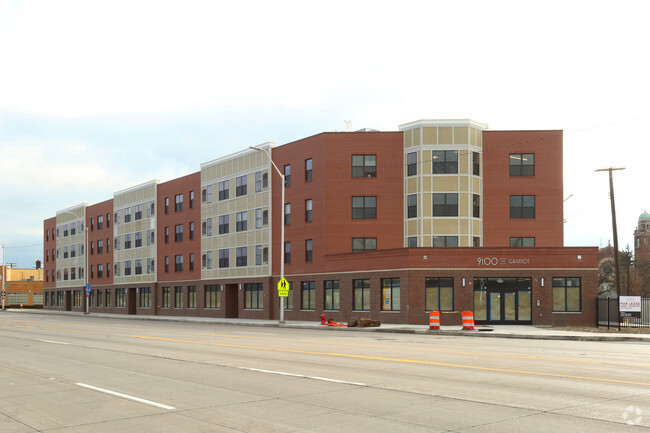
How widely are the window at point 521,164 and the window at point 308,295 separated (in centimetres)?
1666

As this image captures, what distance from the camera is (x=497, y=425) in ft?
29.6

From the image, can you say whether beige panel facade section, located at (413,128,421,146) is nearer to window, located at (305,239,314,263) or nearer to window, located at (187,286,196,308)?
window, located at (305,239,314,263)

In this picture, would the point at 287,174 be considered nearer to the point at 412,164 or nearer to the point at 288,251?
the point at 288,251

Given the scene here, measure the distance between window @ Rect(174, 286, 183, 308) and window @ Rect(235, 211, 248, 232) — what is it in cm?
1294

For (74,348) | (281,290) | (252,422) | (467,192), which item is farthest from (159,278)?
(252,422)

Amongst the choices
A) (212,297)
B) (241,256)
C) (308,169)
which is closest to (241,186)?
(241,256)

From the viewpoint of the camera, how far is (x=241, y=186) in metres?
59.2

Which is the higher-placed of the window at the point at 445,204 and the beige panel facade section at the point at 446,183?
the beige panel facade section at the point at 446,183

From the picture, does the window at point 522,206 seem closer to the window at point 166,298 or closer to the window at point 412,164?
the window at point 412,164

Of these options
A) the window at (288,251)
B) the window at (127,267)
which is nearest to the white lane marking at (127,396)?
the window at (288,251)

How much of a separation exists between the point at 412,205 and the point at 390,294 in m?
7.62

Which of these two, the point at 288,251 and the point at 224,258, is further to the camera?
the point at 224,258

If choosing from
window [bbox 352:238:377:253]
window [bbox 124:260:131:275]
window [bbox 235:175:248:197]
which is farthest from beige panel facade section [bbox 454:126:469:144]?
window [bbox 124:260:131:275]

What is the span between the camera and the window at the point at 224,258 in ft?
199
